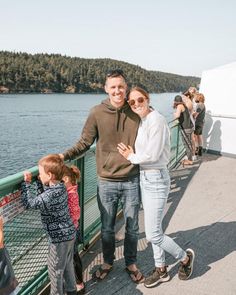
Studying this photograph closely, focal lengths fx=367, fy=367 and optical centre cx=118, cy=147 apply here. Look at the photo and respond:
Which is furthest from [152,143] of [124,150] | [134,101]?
[134,101]

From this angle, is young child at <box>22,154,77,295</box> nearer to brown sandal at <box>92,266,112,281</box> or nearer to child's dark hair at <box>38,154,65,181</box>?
child's dark hair at <box>38,154,65,181</box>

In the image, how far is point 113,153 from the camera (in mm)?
3330

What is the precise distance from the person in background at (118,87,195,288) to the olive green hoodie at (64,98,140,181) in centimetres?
8

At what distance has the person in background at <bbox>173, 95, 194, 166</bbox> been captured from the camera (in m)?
8.14

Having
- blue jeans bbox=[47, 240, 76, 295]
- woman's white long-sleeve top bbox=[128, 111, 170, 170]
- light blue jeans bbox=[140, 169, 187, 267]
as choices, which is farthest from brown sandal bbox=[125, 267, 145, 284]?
woman's white long-sleeve top bbox=[128, 111, 170, 170]

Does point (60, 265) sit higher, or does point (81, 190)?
point (81, 190)

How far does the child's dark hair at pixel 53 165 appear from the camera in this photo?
2.76 m

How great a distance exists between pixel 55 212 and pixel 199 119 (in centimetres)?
699

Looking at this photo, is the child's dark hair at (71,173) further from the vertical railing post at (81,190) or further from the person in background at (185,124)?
the person in background at (185,124)

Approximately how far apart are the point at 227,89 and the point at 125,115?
23.0ft

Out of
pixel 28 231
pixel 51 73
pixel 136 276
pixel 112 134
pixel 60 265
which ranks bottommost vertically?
pixel 51 73

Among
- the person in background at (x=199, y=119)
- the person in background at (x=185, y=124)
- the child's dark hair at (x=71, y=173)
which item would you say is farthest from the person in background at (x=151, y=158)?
the person in background at (x=199, y=119)

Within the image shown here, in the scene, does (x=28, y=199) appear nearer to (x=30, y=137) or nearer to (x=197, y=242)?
(x=197, y=242)

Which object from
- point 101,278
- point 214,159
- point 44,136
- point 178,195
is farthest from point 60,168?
point 44,136
